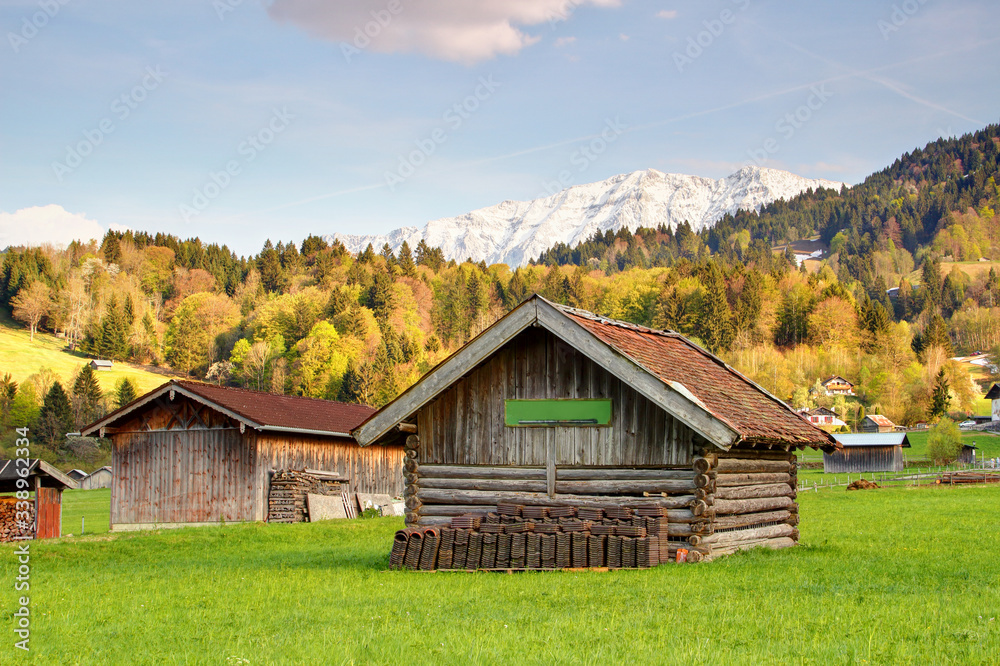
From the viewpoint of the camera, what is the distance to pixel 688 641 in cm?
1046

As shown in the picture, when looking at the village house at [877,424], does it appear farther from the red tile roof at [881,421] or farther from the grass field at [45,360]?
the grass field at [45,360]

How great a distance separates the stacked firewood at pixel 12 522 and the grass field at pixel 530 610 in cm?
645

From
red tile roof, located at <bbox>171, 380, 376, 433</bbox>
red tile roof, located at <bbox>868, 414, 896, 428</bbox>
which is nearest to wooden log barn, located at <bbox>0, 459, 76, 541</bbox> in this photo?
red tile roof, located at <bbox>171, 380, 376, 433</bbox>

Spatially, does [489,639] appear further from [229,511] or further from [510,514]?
[229,511]

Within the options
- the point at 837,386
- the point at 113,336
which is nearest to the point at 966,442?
the point at 837,386

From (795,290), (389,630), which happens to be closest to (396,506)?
(389,630)

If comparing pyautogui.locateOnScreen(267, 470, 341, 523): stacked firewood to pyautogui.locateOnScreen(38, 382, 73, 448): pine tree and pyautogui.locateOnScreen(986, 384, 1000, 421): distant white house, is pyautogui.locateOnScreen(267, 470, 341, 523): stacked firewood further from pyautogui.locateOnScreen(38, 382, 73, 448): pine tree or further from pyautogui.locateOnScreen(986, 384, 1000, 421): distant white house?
pyautogui.locateOnScreen(986, 384, 1000, 421): distant white house

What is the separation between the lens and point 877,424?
136 m

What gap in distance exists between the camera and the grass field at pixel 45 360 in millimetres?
136500

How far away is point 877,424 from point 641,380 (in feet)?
420

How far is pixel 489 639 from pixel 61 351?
161 metres

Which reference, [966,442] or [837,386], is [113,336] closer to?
[837,386]

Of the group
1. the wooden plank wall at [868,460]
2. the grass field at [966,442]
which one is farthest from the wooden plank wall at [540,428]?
the grass field at [966,442]

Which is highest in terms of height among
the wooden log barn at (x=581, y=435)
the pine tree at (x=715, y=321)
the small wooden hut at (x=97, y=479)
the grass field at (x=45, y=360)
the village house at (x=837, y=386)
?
the pine tree at (x=715, y=321)
